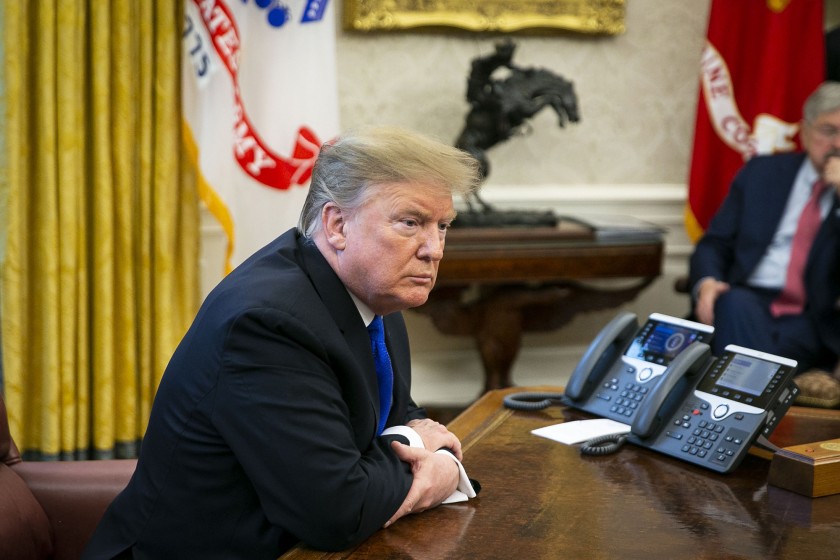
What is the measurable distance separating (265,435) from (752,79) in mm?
3759

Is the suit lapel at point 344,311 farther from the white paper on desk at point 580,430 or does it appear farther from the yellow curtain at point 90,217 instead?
the yellow curtain at point 90,217

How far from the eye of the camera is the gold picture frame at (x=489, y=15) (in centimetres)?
454

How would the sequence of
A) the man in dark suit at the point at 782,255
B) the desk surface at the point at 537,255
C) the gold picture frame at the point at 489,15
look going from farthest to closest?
the gold picture frame at the point at 489,15, the desk surface at the point at 537,255, the man in dark suit at the point at 782,255

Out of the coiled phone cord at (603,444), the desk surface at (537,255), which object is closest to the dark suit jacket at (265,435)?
the coiled phone cord at (603,444)

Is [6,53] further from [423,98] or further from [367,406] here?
[367,406]

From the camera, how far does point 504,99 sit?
14.0ft

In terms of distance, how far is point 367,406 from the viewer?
5.67 feet

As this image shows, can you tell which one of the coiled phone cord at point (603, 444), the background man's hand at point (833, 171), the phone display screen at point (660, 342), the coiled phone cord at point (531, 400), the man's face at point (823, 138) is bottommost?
Result: the coiled phone cord at point (531, 400)

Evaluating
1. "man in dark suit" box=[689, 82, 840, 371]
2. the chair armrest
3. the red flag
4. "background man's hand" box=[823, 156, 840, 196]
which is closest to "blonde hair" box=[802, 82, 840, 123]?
"man in dark suit" box=[689, 82, 840, 371]

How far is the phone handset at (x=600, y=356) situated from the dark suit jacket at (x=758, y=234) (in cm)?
184

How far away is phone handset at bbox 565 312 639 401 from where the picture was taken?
7.59 feet

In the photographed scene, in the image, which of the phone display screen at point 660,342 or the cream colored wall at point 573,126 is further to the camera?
the cream colored wall at point 573,126

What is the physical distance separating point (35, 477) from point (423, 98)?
309cm

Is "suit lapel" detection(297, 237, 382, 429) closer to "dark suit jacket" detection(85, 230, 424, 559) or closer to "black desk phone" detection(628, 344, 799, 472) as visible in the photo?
"dark suit jacket" detection(85, 230, 424, 559)
